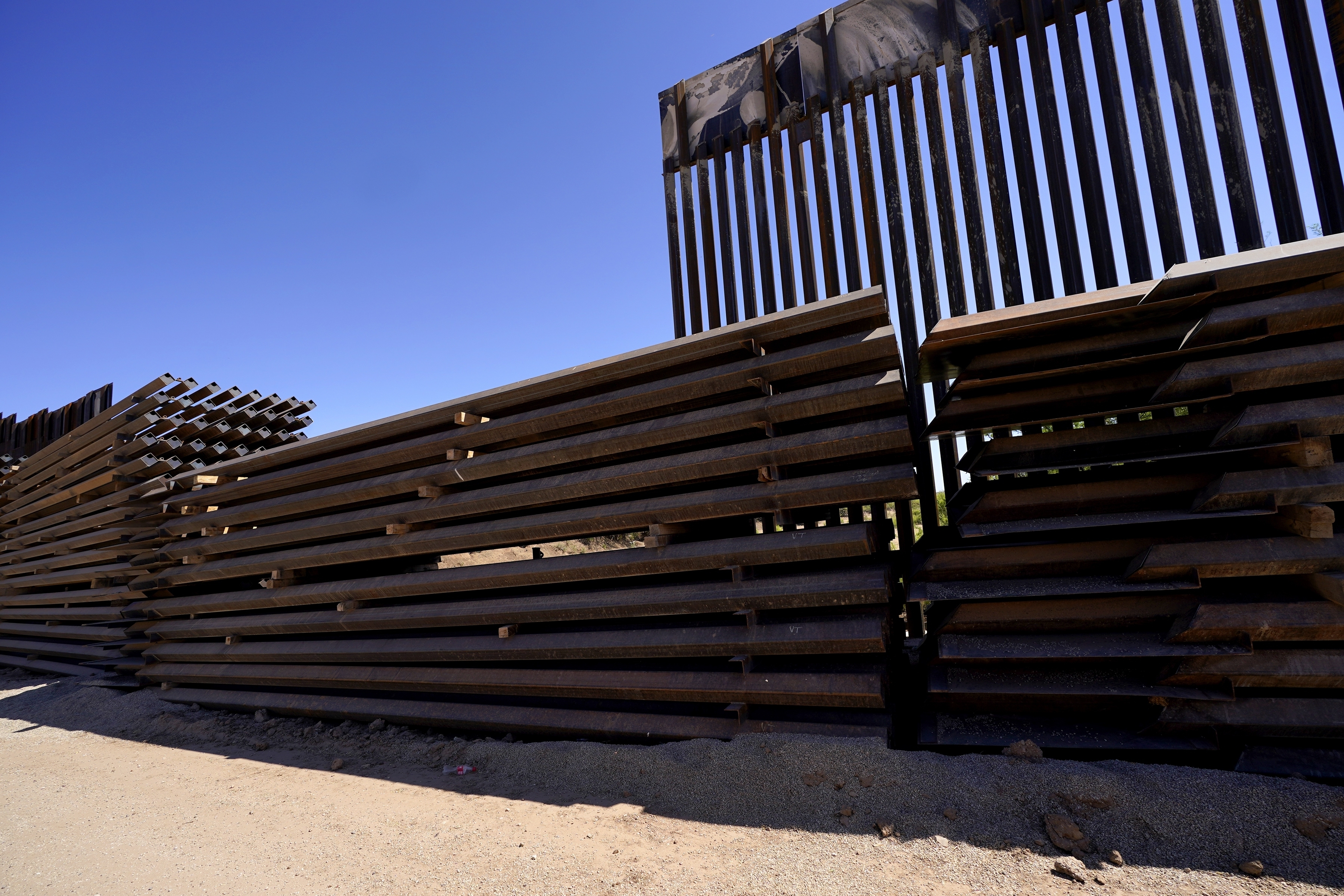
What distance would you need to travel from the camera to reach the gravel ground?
2.70m

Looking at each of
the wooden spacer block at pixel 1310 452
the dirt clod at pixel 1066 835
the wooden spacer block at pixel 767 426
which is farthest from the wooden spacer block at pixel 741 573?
the wooden spacer block at pixel 1310 452

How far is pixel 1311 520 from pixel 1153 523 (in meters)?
0.60

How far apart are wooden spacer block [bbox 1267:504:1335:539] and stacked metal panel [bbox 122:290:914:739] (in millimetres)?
1722

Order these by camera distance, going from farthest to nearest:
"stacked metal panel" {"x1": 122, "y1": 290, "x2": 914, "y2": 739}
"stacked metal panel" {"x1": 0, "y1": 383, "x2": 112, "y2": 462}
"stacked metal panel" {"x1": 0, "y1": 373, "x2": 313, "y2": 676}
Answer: "stacked metal panel" {"x1": 0, "y1": 383, "x2": 112, "y2": 462} < "stacked metal panel" {"x1": 0, "y1": 373, "x2": 313, "y2": 676} < "stacked metal panel" {"x1": 122, "y1": 290, "x2": 914, "y2": 739}

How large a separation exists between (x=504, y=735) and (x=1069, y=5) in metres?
7.00

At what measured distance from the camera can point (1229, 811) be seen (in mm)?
2805

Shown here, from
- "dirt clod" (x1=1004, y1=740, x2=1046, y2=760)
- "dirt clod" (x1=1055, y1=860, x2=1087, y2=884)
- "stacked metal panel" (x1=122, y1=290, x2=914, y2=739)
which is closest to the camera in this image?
"dirt clod" (x1=1055, y1=860, x2=1087, y2=884)

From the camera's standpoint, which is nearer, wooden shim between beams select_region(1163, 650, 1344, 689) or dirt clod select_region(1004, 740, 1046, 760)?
wooden shim between beams select_region(1163, 650, 1344, 689)

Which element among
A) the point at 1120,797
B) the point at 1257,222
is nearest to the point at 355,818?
the point at 1120,797

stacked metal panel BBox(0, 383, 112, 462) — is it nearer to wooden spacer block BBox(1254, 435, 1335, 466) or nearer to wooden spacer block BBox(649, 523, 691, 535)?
wooden spacer block BBox(649, 523, 691, 535)

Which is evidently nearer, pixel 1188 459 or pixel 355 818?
pixel 1188 459

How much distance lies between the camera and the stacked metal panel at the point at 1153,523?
3.15m

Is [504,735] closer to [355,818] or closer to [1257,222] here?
[355,818]

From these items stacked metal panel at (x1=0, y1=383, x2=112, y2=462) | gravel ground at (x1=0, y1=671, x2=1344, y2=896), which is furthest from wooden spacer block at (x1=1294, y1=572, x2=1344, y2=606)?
stacked metal panel at (x1=0, y1=383, x2=112, y2=462)
